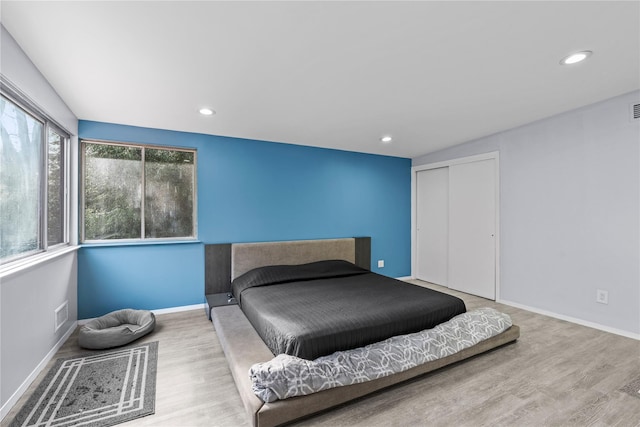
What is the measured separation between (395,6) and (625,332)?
362 cm

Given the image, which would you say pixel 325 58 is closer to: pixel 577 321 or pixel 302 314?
pixel 302 314

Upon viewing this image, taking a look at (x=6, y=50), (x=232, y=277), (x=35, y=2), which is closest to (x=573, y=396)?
(x=232, y=277)

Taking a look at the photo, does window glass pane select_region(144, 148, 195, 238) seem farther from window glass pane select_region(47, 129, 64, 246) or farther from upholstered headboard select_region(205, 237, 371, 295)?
window glass pane select_region(47, 129, 64, 246)

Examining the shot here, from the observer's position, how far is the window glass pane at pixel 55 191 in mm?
2553

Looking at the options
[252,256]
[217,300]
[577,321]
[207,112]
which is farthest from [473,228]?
[207,112]

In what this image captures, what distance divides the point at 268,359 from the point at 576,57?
305cm

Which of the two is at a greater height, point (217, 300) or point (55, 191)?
point (55, 191)

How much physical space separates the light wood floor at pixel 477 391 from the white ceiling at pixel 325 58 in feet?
7.43

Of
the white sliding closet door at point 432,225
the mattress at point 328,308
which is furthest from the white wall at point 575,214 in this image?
the mattress at point 328,308

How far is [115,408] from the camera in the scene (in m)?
1.75

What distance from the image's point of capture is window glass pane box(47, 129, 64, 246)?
255cm

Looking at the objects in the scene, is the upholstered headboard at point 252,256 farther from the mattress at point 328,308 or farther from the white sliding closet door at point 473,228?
the white sliding closet door at point 473,228

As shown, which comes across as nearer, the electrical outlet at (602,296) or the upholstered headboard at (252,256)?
the electrical outlet at (602,296)

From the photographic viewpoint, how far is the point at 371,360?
74.9 inches
